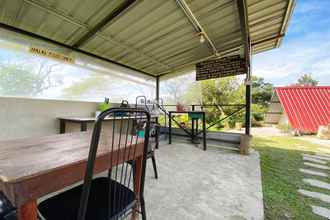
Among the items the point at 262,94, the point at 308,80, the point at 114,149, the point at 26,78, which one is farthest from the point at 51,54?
the point at 308,80

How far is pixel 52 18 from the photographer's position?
226 cm

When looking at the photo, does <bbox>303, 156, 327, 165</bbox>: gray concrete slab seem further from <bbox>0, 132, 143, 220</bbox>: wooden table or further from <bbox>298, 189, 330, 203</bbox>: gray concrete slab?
<bbox>0, 132, 143, 220</bbox>: wooden table

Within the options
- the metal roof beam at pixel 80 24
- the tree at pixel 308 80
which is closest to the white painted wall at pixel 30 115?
the metal roof beam at pixel 80 24

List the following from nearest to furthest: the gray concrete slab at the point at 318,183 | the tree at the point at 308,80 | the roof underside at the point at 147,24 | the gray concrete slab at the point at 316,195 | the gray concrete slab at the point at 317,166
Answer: the gray concrete slab at the point at 316,195 → the gray concrete slab at the point at 318,183 → the roof underside at the point at 147,24 → the gray concrete slab at the point at 317,166 → the tree at the point at 308,80

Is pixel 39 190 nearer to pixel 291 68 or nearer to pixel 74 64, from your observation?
pixel 74 64

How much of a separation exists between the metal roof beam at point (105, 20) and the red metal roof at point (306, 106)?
7.01 meters

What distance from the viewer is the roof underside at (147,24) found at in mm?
2137

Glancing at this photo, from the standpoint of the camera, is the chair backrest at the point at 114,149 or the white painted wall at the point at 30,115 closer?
the chair backrest at the point at 114,149

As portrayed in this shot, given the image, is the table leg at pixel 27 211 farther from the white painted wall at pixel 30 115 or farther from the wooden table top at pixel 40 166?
the white painted wall at pixel 30 115

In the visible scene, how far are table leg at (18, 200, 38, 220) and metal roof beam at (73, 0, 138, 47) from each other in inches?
93.1

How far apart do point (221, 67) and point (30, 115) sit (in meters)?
4.22

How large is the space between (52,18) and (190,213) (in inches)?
125

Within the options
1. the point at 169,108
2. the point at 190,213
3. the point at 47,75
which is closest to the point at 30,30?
the point at 47,75

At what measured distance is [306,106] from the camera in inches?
253
